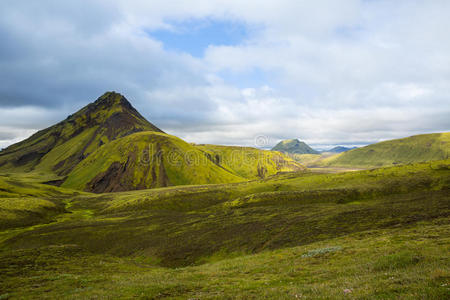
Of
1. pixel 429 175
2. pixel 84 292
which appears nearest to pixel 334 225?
pixel 84 292

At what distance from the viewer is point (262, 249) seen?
142 ft

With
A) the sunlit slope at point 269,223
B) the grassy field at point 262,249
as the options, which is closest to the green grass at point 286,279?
the grassy field at point 262,249

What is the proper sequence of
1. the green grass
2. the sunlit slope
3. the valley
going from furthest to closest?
the sunlit slope, the valley, the green grass

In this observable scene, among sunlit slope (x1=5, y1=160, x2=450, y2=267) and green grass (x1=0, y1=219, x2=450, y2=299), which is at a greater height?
green grass (x1=0, y1=219, x2=450, y2=299)

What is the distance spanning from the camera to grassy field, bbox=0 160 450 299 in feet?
53.1

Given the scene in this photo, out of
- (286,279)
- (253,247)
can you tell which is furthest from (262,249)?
(286,279)

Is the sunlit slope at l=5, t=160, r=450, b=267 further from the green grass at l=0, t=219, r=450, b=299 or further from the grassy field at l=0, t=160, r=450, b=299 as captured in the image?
the green grass at l=0, t=219, r=450, b=299

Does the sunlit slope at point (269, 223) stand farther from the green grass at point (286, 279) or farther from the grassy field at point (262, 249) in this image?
the green grass at point (286, 279)

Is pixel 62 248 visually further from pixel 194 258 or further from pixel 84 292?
pixel 84 292

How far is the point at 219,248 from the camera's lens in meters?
48.6

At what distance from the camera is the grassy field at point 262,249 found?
1617cm

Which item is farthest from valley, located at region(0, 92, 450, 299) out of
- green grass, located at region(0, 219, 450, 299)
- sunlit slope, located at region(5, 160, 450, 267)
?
sunlit slope, located at region(5, 160, 450, 267)

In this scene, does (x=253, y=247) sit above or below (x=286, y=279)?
below

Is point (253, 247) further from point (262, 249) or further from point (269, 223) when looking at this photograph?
point (269, 223)
